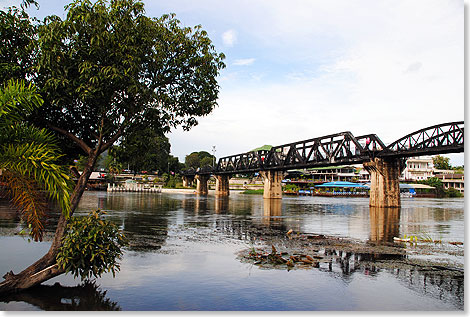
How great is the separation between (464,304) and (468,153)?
13.1ft

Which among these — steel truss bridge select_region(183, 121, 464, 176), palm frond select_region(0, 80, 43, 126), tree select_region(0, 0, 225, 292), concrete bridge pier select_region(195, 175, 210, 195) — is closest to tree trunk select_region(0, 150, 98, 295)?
tree select_region(0, 0, 225, 292)

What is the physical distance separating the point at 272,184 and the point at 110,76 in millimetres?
84869

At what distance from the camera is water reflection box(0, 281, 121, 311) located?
9500mm

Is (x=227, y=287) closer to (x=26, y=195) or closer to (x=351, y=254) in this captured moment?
(x=26, y=195)

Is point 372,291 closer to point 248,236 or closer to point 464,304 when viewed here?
point 464,304

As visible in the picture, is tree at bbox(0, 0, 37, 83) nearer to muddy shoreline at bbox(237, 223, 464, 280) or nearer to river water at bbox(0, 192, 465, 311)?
river water at bbox(0, 192, 465, 311)

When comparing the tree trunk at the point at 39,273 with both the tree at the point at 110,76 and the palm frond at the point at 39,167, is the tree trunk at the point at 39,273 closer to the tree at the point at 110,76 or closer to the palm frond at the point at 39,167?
the tree at the point at 110,76

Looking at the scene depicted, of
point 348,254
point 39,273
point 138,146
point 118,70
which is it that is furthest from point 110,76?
point 348,254

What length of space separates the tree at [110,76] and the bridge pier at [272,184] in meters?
78.5

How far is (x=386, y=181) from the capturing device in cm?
6112

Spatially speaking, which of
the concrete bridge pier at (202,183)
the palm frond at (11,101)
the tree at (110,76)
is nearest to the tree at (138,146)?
the tree at (110,76)

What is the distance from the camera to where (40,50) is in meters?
11.8

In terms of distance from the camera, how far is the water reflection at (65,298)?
950 centimetres

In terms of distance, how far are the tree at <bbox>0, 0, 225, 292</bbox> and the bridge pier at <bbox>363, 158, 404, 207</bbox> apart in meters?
52.3
